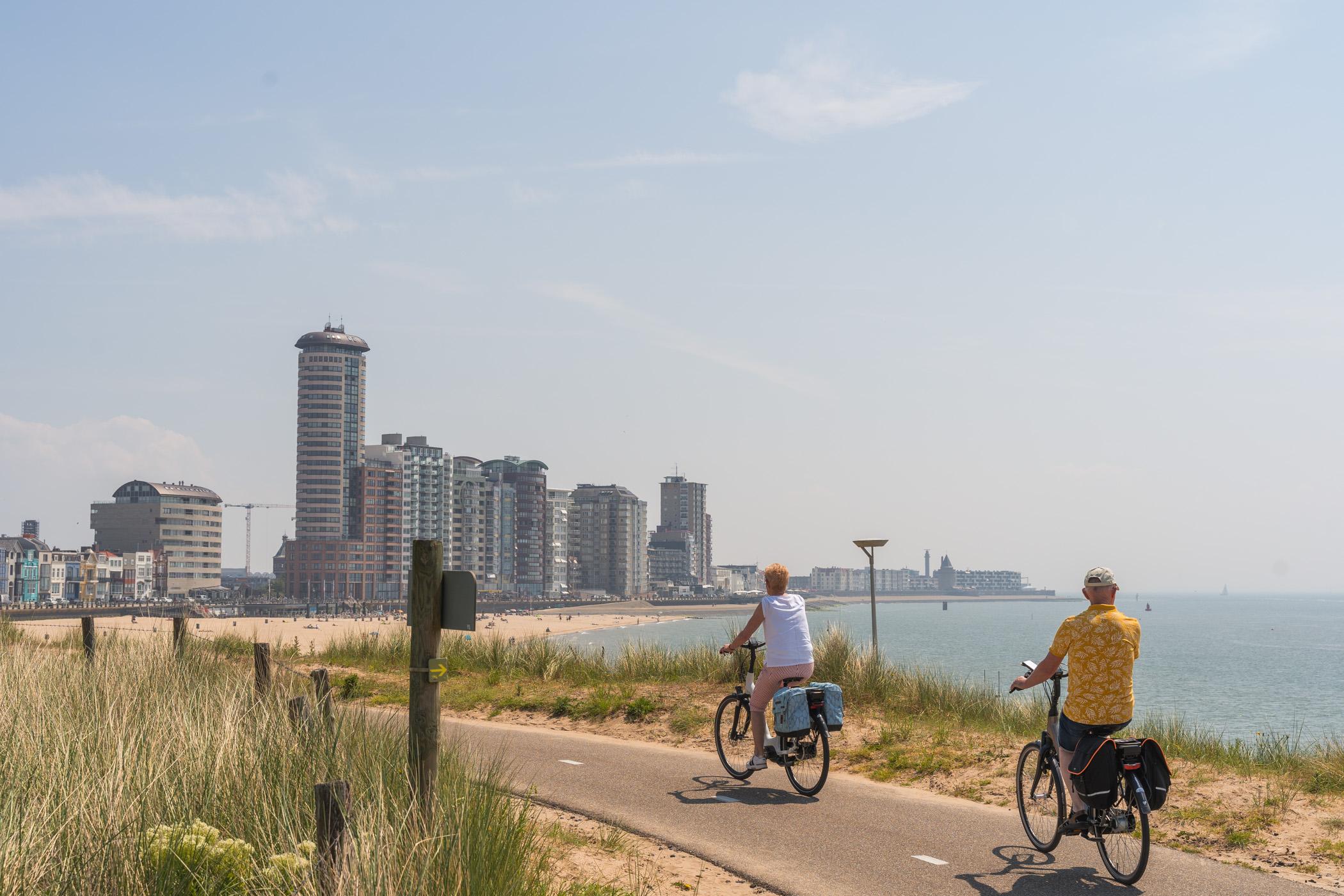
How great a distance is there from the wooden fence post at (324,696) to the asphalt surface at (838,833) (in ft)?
3.82

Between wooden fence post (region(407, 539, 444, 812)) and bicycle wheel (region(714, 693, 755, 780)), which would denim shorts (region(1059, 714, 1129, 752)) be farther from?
wooden fence post (region(407, 539, 444, 812))

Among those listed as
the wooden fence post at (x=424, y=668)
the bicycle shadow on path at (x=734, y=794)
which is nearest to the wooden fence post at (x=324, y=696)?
the wooden fence post at (x=424, y=668)

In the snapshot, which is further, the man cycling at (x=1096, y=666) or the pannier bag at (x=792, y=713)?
the pannier bag at (x=792, y=713)

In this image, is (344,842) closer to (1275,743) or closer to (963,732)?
(963,732)

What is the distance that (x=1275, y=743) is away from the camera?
11312 mm

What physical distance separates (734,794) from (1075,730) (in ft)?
11.8

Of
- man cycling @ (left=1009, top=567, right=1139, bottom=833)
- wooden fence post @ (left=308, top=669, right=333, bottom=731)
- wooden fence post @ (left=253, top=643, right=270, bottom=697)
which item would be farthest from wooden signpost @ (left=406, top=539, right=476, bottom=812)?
wooden fence post @ (left=253, top=643, right=270, bottom=697)

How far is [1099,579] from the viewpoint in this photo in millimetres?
7004

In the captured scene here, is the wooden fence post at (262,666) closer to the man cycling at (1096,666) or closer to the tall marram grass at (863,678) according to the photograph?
the tall marram grass at (863,678)

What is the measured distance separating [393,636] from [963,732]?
551 inches

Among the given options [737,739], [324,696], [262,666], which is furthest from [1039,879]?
[262,666]

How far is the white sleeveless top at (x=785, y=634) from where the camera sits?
9820 mm

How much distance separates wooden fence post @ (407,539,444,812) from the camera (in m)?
6.34

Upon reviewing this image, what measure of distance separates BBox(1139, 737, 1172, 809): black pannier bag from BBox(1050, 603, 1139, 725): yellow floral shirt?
265 mm
